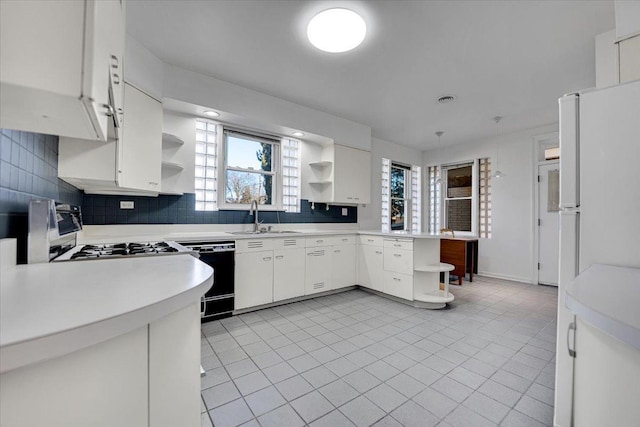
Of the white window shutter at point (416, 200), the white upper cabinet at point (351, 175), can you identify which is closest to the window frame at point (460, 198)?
the white window shutter at point (416, 200)

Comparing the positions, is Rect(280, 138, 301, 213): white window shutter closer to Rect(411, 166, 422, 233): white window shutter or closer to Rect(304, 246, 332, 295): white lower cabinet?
→ Rect(304, 246, 332, 295): white lower cabinet

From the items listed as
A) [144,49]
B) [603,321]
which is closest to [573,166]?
[603,321]

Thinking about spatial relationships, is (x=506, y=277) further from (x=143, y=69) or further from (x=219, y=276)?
(x=143, y=69)

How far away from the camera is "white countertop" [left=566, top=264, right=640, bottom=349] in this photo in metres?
0.56

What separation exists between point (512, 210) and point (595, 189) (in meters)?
4.24

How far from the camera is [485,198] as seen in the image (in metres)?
5.30

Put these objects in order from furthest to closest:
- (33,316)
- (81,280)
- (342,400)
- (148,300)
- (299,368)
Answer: (299,368)
(342,400)
(81,280)
(148,300)
(33,316)

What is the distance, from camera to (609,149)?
1233 millimetres

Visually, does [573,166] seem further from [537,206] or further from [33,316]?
[537,206]

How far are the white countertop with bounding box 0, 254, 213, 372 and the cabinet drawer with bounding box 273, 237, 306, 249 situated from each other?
6.98 ft

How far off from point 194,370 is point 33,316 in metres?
0.52

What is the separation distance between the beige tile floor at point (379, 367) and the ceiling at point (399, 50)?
106 inches

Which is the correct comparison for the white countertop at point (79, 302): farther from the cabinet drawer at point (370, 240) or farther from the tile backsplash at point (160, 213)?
the cabinet drawer at point (370, 240)

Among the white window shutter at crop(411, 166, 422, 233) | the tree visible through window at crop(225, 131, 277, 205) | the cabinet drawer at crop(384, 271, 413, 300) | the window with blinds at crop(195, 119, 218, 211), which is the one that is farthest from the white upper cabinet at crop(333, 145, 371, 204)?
the white window shutter at crop(411, 166, 422, 233)
